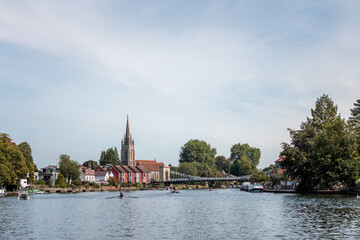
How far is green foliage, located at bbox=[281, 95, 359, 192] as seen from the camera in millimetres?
78875

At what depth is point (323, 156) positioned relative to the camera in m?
80.7

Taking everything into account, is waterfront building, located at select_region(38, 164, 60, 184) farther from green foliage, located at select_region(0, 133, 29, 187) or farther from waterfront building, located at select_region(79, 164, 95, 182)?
green foliage, located at select_region(0, 133, 29, 187)

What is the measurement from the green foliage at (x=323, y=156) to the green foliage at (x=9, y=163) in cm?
6231

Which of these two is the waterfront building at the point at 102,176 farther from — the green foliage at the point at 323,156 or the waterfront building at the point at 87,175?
the green foliage at the point at 323,156

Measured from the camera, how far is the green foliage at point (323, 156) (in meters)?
78.9

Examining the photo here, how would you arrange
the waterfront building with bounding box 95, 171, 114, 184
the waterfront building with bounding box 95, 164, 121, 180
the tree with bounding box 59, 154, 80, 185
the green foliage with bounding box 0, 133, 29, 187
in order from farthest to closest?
the waterfront building with bounding box 95, 164, 121, 180
the waterfront building with bounding box 95, 171, 114, 184
the tree with bounding box 59, 154, 80, 185
the green foliage with bounding box 0, 133, 29, 187

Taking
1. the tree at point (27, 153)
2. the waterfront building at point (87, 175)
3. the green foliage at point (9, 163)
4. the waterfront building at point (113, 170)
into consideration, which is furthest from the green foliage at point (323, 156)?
the waterfront building at point (113, 170)

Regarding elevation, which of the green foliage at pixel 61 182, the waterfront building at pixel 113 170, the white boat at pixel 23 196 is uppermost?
the waterfront building at pixel 113 170

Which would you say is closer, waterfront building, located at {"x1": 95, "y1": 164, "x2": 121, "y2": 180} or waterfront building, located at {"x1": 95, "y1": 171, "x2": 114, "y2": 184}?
waterfront building, located at {"x1": 95, "y1": 171, "x2": 114, "y2": 184}

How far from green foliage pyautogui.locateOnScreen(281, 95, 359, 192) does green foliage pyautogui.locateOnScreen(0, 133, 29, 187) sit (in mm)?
62306

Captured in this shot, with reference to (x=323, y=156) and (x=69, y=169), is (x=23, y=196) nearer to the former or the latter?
(x=69, y=169)

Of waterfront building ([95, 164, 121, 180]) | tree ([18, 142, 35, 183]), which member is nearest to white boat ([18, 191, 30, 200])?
tree ([18, 142, 35, 183])

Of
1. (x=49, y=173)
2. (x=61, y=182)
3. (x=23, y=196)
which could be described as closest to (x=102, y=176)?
(x=49, y=173)

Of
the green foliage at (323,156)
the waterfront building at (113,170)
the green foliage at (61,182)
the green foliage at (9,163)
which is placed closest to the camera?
the green foliage at (323,156)
